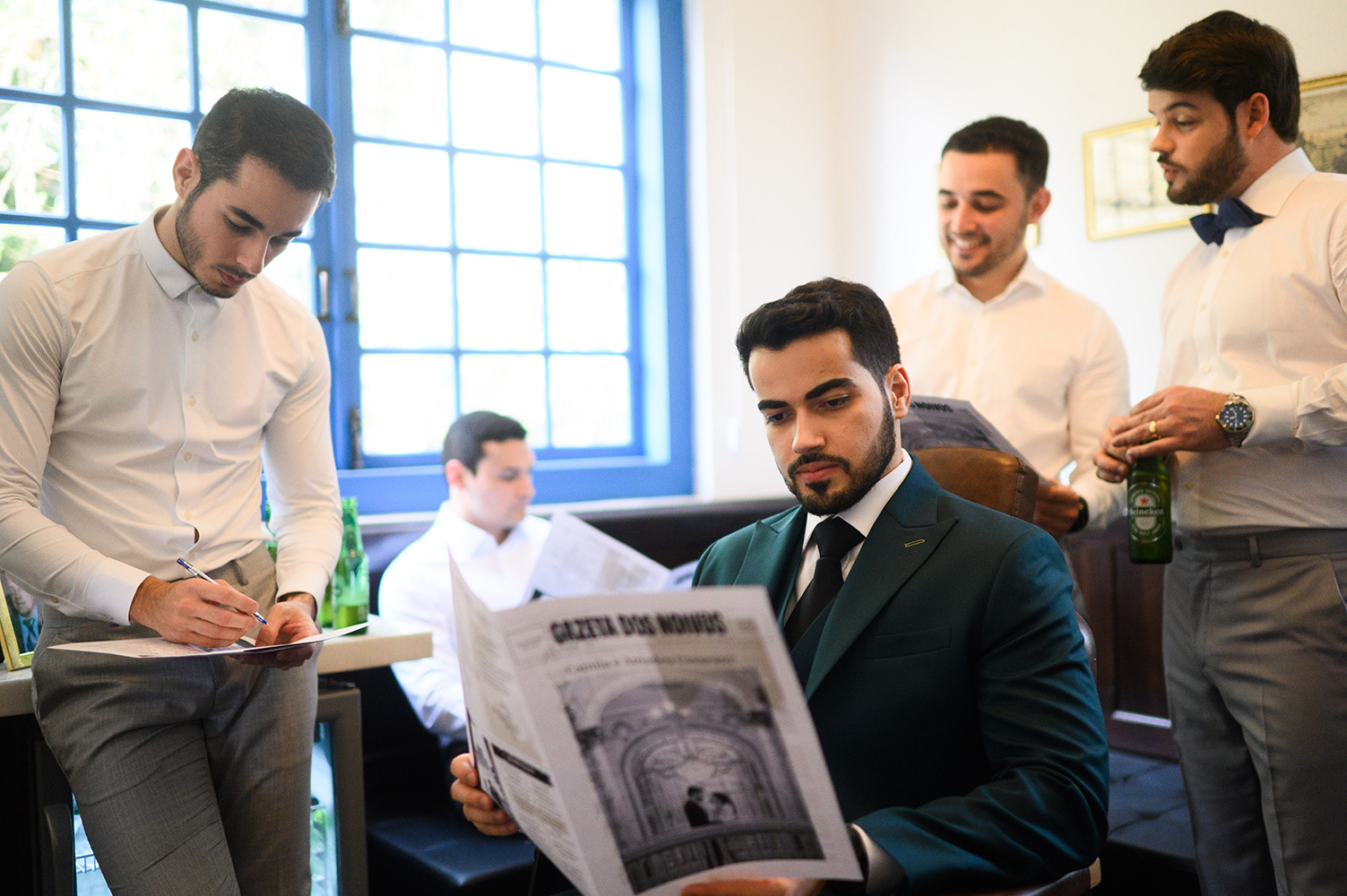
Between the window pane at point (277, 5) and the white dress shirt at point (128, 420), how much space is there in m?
1.78

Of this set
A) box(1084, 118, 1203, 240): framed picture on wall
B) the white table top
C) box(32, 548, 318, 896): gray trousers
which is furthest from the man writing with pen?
box(1084, 118, 1203, 240): framed picture on wall

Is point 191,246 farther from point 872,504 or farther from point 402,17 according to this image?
point 402,17

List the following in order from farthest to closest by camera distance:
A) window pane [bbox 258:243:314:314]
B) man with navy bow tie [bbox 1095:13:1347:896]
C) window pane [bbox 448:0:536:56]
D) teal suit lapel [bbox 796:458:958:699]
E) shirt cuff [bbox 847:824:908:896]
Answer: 1. window pane [bbox 448:0:536:56]
2. window pane [bbox 258:243:314:314]
3. man with navy bow tie [bbox 1095:13:1347:896]
4. teal suit lapel [bbox 796:458:958:699]
5. shirt cuff [bbox 847:824:908:896]

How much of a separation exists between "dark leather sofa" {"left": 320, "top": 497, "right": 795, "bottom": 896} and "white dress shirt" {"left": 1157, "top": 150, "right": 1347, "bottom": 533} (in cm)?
151

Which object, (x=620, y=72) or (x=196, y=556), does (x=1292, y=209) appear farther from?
(x=620, y=72)

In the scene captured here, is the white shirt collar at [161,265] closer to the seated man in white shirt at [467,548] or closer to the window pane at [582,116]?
the seated man in white shirt at [467,548]

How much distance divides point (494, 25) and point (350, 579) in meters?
2.12

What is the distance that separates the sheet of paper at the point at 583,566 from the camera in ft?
8.16

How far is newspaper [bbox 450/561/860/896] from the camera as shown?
2.63ft

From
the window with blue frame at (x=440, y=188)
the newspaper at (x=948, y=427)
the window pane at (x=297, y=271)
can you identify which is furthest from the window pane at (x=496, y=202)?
the newspaper at (x=948, y=427)

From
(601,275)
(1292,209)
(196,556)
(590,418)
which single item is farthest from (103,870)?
(601,275)

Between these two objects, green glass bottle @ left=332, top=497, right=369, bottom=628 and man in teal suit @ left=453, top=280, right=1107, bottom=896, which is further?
green glass bottle @ left=332, top=497, right=369, bottom=628

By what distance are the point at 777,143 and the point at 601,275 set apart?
83cm

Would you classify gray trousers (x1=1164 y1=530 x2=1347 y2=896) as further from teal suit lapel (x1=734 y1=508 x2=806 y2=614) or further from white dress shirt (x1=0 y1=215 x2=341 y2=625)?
white dress shirt (x1=0 y1=215 x2=341 y2=625)
